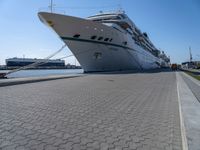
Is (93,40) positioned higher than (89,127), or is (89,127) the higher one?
(93,40)

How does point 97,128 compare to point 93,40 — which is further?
point 93,40

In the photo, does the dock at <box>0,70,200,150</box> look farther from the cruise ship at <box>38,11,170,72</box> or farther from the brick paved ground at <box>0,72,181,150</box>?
the cruise ship at <box>38,11,170,72</box>

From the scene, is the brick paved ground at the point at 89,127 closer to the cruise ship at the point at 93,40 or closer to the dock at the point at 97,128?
the dock at the point at 97,128

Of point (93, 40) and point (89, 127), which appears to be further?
point (93, 40)

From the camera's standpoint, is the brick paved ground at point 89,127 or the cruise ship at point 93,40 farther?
the cruise ship at point 93,40

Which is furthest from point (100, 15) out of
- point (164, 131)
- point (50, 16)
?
point (164, 131)

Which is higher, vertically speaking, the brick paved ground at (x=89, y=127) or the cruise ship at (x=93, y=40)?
the cruise ship at (x=93, y=40)

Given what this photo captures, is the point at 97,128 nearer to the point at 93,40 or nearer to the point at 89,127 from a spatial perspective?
the point at 89,127

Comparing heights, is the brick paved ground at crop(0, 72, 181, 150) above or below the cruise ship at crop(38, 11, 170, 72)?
below

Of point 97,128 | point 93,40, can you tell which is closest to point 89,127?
point 97,128

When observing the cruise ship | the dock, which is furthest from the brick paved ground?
the cruise ship

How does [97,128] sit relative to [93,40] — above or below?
below

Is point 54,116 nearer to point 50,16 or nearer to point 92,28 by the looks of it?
point 50,16

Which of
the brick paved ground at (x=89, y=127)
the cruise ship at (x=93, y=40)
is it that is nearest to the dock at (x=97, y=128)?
the brick paved ground at (x=89, y=127)
